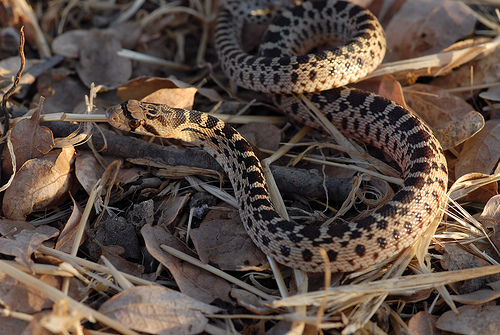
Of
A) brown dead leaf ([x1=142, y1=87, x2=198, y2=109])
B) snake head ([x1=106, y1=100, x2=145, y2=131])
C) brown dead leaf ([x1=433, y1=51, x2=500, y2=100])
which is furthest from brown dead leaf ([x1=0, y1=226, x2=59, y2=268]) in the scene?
brown dead leaf ([x1=433, y1=51, x2=500, y2=100])

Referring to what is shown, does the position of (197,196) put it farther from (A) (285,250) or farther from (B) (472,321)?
(B) (472,321)

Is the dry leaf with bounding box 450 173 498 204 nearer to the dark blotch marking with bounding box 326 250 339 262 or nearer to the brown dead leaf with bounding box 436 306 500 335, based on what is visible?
the brown dead leaf with bounding box 436 306 500 335

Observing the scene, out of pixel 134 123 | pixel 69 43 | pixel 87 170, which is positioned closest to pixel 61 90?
pixel 69 43

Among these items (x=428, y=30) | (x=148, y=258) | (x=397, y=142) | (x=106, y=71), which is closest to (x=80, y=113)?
(x=106, y=71)

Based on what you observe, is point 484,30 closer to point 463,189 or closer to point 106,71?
point 463,189

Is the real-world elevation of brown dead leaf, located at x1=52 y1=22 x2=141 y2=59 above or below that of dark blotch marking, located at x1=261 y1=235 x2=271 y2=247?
above

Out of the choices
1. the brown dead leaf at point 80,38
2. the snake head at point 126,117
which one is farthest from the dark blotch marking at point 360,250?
the brown dead leaf at point 80,38
